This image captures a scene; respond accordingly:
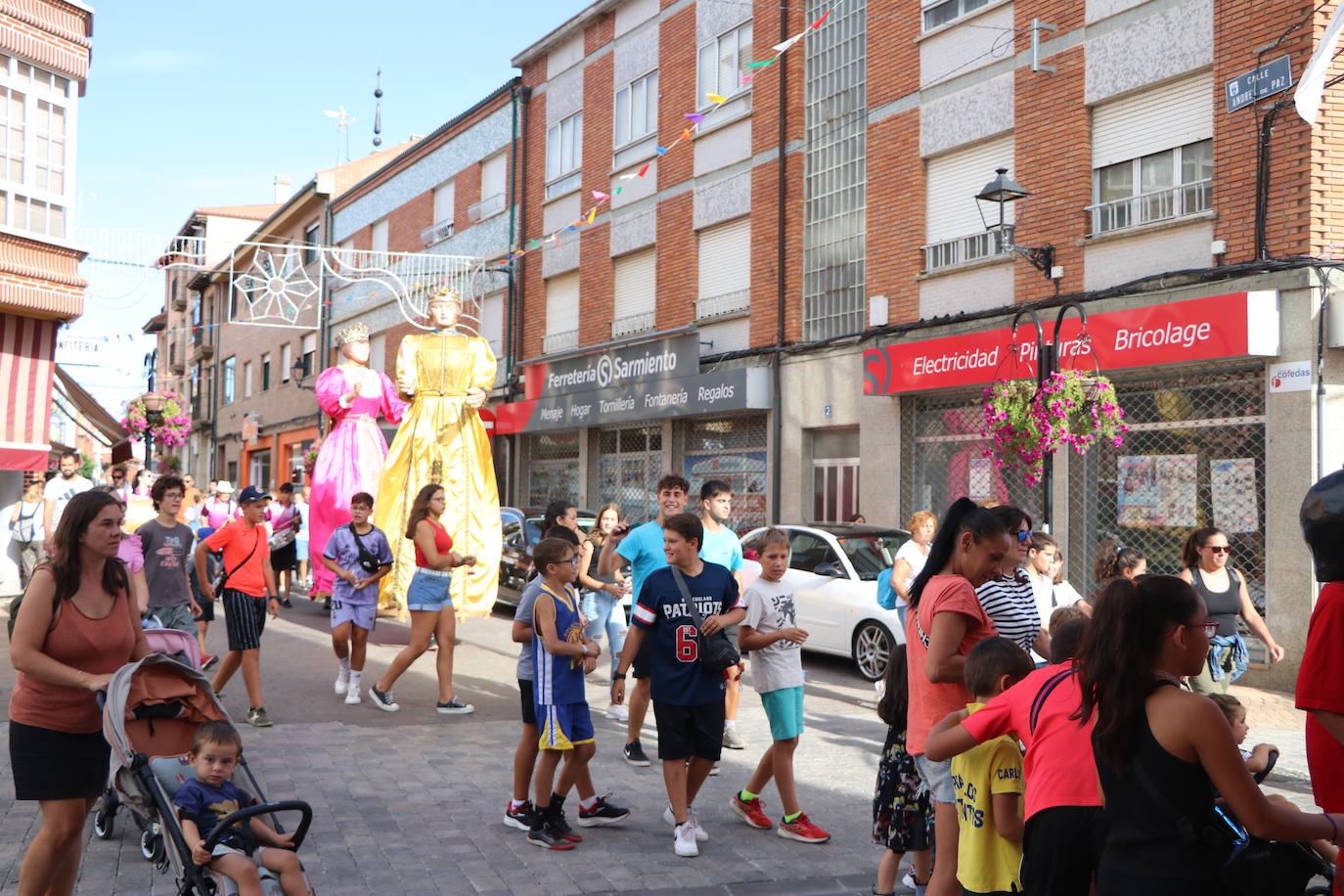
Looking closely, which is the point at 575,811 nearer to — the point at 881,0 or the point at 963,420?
the point at 963,420

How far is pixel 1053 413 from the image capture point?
11000 millimetres

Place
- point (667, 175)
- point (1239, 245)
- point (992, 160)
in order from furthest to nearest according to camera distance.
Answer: point (667, 175)
point (992, 160)
point (1239, 245)

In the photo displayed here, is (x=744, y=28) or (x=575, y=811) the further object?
(x=744, y=28)

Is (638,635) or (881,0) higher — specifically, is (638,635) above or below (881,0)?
below

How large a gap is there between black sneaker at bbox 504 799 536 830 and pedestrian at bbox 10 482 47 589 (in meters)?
10.6

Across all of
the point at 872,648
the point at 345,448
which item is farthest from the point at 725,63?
the point at 872,648

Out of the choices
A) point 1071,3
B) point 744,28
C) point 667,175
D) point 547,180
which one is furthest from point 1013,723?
point 547,180

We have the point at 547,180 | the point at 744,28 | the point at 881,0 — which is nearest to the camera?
the point at 881,0

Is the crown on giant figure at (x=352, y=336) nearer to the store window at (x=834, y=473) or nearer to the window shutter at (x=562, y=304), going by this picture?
the store window at (x=834, y=473)

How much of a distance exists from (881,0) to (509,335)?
11921mm

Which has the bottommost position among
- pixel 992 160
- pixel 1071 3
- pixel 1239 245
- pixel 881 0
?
pixel 1239 245

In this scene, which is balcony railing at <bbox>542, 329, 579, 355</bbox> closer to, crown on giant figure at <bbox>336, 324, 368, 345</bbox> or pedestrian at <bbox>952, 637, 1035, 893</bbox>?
crown on giant figure at <bbox>336, 324, 368, 345</bbox>

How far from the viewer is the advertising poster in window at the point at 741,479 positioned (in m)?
19.3

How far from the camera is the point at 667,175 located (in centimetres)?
2142
